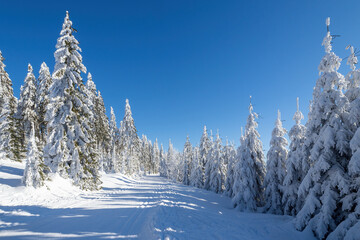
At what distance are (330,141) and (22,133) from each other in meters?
42.5

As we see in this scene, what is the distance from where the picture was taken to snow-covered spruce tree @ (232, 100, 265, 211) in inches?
743

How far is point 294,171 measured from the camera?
15.5m

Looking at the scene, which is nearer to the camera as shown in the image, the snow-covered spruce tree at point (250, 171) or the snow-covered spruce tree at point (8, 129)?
the snow-covered spruce tree at point (250, 171)

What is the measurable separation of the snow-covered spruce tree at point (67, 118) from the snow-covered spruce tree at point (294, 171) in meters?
19.6

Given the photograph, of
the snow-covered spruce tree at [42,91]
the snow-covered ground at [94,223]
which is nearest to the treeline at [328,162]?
the snow-covered ground at [94,223]

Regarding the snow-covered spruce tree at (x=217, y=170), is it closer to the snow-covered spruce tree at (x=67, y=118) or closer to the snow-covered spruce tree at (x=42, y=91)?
the snow-covered spruce tree at (x=67, y=118)

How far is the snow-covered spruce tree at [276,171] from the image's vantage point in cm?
1741

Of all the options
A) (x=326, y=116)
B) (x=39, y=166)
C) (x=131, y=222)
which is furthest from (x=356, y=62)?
(x=39, y=166)

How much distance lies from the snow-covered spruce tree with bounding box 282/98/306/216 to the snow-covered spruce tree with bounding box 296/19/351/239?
4.11m

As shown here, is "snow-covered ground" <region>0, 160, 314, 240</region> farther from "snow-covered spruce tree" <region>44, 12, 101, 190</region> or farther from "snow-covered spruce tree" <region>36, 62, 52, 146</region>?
"snow-covered spruce tree" <region>36, 62, 52, 146</region>

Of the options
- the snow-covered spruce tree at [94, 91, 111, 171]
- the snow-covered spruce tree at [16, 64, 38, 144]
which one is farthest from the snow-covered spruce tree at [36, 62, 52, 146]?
the snow-covered spruce tree at [94, 91, 111, 171]

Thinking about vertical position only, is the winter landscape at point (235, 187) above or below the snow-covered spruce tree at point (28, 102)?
below

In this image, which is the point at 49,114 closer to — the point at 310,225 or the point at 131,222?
the point at 131,222

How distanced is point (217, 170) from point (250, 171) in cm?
→ 1444
